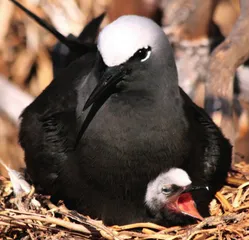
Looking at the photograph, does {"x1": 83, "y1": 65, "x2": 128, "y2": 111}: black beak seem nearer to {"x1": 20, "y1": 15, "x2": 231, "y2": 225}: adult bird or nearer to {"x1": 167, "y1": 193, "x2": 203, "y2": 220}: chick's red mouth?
{"x1": 20, "y1": 15, "x2": 231, "y2": 225}: adult bird

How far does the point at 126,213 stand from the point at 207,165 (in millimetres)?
523

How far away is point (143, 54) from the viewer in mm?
3615

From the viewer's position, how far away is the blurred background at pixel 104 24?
531cm

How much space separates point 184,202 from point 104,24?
252 centimetres

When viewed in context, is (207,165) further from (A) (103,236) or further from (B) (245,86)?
(B) (245,86)

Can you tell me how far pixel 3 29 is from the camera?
6.11m

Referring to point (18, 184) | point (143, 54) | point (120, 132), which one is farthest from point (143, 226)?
point (143, 54)

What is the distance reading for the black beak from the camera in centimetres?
353

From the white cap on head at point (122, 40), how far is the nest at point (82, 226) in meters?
0.77

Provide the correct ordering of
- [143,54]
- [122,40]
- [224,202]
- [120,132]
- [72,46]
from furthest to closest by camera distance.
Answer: [72,46], [224,202], [120,132], [143,54], [122,40]

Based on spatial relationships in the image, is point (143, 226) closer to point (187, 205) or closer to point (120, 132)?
point (187, 205)

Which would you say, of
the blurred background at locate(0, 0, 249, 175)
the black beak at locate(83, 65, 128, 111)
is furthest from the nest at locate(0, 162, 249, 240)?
the blurred background at locate(0, 0, 249, 175)

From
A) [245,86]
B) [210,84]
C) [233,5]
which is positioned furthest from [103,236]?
[233,5]

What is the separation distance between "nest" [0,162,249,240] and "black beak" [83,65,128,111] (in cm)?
57
